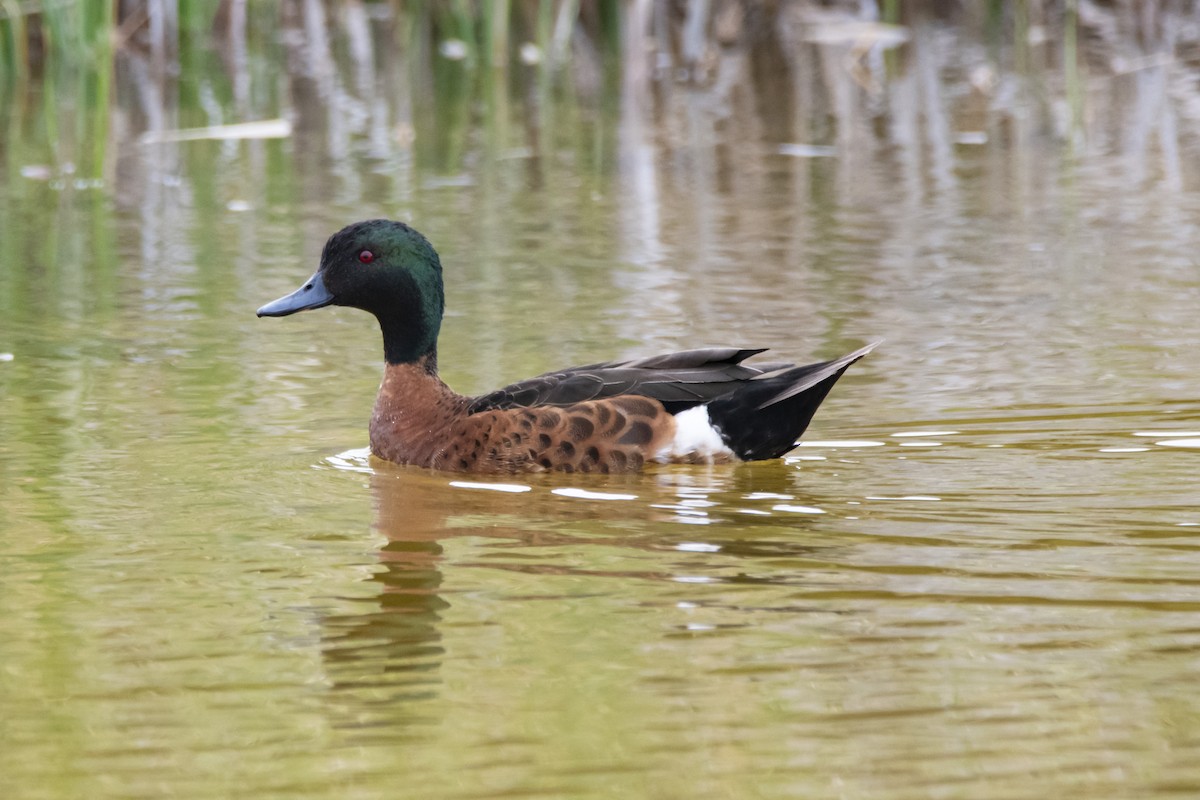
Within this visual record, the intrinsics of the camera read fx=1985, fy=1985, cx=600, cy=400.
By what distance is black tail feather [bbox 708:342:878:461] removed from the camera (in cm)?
654

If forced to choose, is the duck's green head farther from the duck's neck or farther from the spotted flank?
the spotted flank

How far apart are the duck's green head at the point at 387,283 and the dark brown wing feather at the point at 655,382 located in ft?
2.00

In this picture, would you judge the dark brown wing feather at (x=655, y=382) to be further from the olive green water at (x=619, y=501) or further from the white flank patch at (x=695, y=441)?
the olive green water at (x=619, y=501)

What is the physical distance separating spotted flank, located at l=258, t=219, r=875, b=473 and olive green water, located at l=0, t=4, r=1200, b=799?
11 centimetres

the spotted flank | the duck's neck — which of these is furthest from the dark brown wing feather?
the duck's neck

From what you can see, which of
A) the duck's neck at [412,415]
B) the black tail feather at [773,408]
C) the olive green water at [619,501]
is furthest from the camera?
the duck's neck at [412,415]

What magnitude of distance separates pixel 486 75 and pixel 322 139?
11.7 ft

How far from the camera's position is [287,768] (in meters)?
3.80

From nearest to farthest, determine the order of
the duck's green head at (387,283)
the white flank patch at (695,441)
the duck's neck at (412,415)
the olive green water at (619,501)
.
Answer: the olive green water at (619,501) → the white flank patch at (695,441) → the duck's neck at (412,415) → the duck's green head at (387,283)

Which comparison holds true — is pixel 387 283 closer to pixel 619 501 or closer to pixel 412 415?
pixel 412 415

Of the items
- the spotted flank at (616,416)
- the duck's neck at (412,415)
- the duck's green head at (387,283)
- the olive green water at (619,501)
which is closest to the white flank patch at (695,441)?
the spotted flank at (616,416)

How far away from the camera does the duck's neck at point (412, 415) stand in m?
6.82

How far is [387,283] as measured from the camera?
7.23 meters

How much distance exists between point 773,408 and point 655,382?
0.41 meters
